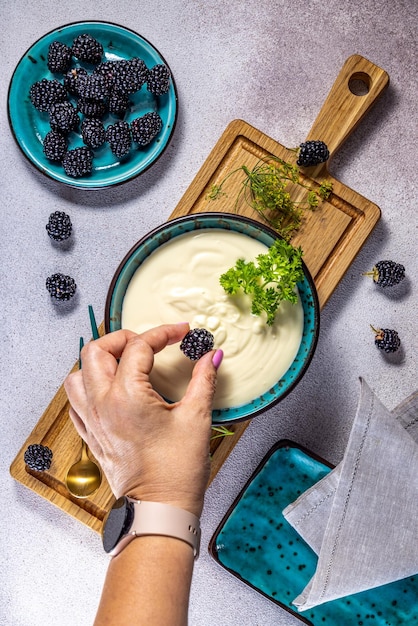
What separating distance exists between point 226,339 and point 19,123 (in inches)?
24.8

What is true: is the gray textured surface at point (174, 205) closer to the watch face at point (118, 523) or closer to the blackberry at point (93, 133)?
the blackberry at point (93, 133)

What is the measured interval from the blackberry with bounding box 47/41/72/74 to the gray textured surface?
123 millimetres

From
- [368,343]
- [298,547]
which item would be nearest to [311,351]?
[368,343]

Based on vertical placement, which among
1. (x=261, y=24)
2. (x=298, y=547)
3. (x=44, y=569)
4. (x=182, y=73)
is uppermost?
(x=261, y=24)

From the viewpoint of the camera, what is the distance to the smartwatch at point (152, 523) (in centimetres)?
93

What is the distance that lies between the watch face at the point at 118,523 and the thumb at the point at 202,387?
157 mm

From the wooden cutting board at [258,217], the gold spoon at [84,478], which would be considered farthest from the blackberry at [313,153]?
the gold spoon at [84,478]

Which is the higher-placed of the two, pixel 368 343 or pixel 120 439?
pixel 368 343

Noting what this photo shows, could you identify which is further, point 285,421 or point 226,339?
point 285,421

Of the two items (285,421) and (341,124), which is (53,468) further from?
(341,124)

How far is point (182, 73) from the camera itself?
1468 mm

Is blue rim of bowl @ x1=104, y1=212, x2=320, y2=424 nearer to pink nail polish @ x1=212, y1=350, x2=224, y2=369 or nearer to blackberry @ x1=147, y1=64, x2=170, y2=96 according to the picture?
pink nail polish @ x1=212, y1=350, x2=224, y2=369

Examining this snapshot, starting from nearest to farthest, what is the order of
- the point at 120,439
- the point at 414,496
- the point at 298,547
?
1. the point at 120,439
2. the point at 414,496
3. the point at 298,547

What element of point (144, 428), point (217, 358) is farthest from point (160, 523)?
point (217, 358)
